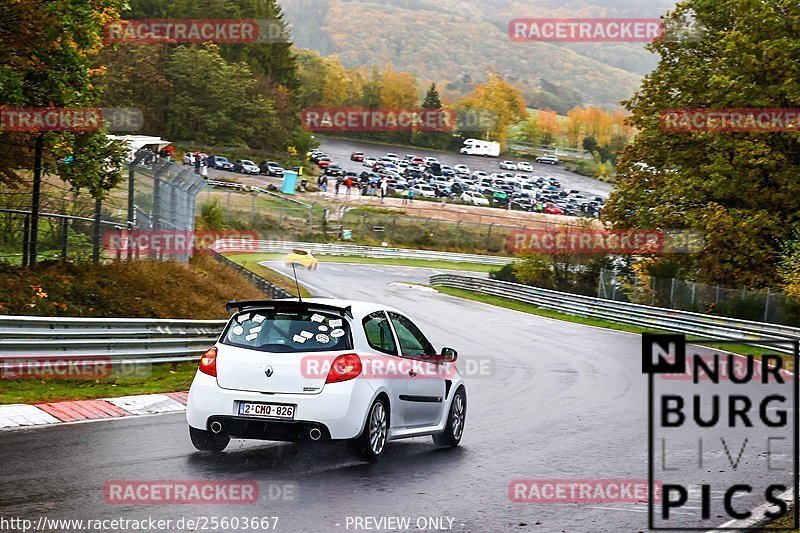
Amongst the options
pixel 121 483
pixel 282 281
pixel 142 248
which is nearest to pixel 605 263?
pixel 282 281

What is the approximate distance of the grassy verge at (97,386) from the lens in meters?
13.6

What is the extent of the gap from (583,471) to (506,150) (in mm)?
158474

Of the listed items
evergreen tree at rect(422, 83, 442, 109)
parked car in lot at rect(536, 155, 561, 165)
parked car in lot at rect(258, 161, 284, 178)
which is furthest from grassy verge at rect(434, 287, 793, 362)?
evergreen tree at rect(422, 83, 442, 109)

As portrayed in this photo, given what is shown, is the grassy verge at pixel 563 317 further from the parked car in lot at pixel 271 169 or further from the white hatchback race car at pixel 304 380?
the parked car in lot at pixel 271 169

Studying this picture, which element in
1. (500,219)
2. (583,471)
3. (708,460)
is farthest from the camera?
(500,219)

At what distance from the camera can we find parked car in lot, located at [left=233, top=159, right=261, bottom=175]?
10362cm

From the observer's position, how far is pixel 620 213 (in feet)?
141

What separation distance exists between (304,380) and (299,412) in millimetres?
305

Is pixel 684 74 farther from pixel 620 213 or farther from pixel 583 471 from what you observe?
pixel 583 471

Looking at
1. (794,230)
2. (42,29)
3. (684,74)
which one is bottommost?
(794,230)

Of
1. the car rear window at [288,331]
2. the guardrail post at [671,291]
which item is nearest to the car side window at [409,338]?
the car rear window at [288,331]

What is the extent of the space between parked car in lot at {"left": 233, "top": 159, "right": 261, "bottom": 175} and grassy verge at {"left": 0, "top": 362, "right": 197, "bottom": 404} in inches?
Result: 3414

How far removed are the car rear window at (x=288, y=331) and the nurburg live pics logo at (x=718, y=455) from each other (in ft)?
9.86

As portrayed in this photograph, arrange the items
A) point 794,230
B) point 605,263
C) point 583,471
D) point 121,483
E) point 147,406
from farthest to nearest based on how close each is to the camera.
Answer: point 605,263, point 794,230, point 147,406, point 583,471, point 121,483
